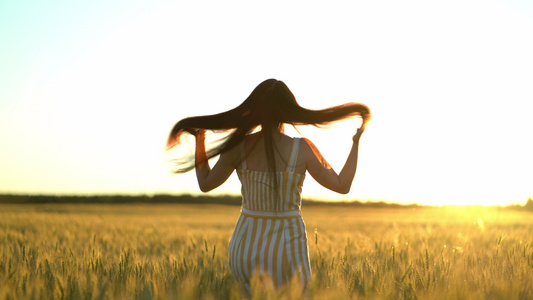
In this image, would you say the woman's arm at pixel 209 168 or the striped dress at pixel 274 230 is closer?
the striped dress at pixel 274 230

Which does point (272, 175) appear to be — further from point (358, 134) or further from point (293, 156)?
point (358, 134)

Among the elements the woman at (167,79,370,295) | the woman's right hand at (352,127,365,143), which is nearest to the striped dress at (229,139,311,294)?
the woman at (167,79,370,295)

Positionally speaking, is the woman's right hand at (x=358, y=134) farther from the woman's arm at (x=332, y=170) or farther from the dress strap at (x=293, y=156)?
the dress strap at (x=293, y=156)

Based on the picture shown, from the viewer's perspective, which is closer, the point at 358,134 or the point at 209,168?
the point at 358,134

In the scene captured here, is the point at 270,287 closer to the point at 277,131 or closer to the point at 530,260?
the point at 277,131

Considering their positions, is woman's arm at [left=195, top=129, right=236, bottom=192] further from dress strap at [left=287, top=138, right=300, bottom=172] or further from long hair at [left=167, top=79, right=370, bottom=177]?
dress strap at [left=287, top=138, right=300, bottom=172]

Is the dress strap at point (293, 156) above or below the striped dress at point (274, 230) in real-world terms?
above

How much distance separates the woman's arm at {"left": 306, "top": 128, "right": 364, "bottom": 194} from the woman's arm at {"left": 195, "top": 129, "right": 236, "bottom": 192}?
45 centimetres

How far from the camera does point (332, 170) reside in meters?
2.90

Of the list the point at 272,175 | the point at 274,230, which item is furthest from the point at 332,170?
the point at 274,230

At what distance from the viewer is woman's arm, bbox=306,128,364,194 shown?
9.37ft

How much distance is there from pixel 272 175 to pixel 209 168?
1.51ft

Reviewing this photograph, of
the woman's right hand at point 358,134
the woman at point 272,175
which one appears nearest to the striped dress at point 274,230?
the woman at point 272,175

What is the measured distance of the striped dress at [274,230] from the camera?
2.83 meters
